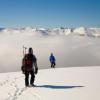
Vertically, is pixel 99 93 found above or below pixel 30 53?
below

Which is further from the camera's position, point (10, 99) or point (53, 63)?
point (53, 63)

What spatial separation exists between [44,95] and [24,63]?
4.06 meters

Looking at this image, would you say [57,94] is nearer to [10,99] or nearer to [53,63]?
[10,99]

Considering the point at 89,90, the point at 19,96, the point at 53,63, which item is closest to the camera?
the point at 19,96

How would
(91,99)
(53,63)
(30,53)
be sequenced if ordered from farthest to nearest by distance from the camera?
1. (53,63)
2. (30,53)
3. (91,99)

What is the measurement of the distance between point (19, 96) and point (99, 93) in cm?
305

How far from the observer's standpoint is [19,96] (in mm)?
13367

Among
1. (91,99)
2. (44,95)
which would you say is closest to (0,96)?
(44,95)

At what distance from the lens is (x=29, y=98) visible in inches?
507

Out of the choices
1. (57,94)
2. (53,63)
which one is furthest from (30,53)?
(53,63)

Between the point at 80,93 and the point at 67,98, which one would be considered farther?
the point at 80,93

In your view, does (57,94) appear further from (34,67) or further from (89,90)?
(34,67)

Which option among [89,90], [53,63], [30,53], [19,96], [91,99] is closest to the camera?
[91,99]

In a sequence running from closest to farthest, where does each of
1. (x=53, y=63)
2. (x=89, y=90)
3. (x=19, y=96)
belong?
(x=19, y=96)
(x=89, y=90)
(x=53, y=63)
